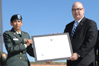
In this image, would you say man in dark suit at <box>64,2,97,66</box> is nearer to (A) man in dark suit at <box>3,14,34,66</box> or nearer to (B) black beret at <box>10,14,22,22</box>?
(A) man in dark suit at <box>3,14,34,66</box>

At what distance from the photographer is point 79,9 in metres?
4.08

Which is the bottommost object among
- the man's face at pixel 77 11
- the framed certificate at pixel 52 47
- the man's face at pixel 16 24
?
the framed certificate at pixel 52 47

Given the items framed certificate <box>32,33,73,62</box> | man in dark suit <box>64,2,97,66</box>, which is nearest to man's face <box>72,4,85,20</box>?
man in dark suit <box>64,2,97,66</box>

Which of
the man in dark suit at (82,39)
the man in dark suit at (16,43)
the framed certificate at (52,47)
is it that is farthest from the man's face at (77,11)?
the man in dark suit at (16,43)

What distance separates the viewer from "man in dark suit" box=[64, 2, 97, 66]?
388cm

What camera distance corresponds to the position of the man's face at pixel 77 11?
4.08 m

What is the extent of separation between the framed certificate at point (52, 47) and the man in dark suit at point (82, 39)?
0.55ft

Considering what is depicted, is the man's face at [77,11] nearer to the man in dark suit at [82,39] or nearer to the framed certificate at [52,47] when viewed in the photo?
the man in dark suit at [82,39]

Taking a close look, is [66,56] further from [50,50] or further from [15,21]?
[15,21]

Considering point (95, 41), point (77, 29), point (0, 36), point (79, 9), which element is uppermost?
point (79, 9)

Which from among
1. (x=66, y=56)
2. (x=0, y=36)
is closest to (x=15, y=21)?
(x=66, y=56)

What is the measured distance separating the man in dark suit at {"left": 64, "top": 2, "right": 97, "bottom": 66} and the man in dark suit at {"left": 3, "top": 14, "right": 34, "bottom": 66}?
1.04m

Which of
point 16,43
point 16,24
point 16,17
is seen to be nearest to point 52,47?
point 16,43

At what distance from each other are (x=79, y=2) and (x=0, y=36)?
6122mm
